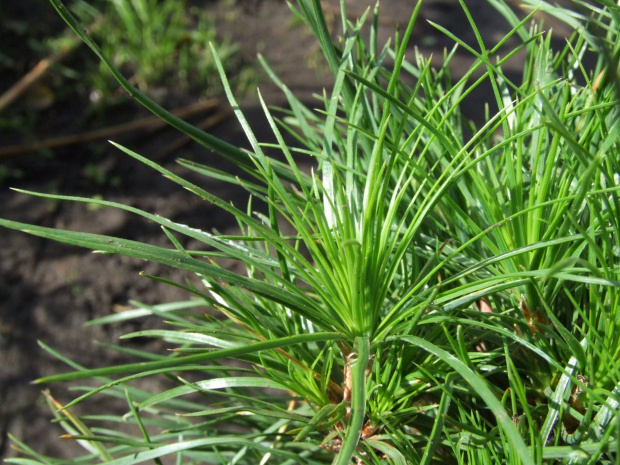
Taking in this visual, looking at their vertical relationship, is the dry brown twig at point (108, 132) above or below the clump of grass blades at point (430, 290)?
below

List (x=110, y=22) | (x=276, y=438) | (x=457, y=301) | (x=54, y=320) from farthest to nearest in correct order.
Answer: (x=110, y=22)
(x=54, y=320)
(x=276, y=438)
(x=457, y=301)

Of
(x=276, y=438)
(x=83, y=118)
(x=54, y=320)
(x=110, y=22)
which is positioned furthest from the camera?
(x=110, y=22)

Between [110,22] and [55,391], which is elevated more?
[110,22]

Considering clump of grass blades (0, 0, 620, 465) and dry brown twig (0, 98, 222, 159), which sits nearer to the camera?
clump of grass blades (0, 0, 620, 465)

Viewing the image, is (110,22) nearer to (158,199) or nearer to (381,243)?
(158,199)

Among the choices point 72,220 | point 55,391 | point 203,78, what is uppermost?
point 203,78

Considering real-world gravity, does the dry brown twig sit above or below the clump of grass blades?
below

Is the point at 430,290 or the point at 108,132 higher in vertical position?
the point at 430,290

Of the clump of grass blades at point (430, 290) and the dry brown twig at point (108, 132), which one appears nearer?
the clump of grass blades at point (430, 290)

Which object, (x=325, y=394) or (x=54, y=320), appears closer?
(x=325, y=394)

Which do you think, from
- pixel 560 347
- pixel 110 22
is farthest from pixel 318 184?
pixel 110 22

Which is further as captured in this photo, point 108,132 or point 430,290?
point 108,132
